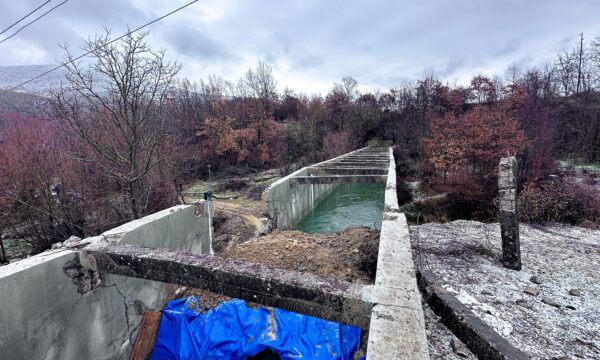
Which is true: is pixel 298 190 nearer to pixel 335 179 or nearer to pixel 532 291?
pixel 335 179

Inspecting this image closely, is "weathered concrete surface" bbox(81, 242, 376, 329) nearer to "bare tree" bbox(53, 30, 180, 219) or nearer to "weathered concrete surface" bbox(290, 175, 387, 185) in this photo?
"bare tree" bbox(53, 30, 180, 219)

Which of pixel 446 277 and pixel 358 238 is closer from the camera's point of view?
pixel 446 277

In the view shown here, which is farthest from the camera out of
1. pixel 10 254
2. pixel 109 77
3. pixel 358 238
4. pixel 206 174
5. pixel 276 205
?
pixel 206 174

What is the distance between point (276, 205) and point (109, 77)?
20.4ft

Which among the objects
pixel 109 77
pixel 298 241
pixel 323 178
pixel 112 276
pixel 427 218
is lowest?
pixel 427 218

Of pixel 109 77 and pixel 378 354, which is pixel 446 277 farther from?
pixel 109 77

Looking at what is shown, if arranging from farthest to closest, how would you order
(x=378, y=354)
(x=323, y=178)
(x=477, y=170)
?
(x=477, y=170) → (x=323, y=178) → (x=378, y=354)

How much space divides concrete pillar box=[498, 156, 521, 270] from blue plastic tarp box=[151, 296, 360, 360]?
14.2 feet

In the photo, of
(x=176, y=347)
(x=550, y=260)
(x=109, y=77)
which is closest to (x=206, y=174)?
(x=109, y=77)

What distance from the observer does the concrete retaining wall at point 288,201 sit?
9905mm

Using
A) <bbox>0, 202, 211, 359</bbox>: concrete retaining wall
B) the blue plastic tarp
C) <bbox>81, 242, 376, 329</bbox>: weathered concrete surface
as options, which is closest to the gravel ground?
the blue plastic tarp

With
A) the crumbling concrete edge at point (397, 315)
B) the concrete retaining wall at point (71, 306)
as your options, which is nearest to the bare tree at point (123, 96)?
the concrete retaining wall at point (71, 306)

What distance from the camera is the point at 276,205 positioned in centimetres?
1023

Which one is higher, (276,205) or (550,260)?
(276,205)
